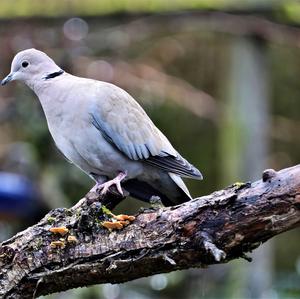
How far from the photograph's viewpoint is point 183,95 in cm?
557

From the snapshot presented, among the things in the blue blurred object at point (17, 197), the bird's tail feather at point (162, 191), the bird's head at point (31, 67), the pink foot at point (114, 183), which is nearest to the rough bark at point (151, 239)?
the pink foot at point (114, 183)

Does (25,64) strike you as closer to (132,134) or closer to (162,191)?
(132,134)

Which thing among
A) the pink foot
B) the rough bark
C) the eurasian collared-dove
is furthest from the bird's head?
the rough bark

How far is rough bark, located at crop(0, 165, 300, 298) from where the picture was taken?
2.32 m

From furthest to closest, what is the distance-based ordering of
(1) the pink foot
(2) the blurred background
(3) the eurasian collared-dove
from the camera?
1. (2) the blurred background
2. (3) the eurasian collared-dove
3. (1) the pink foot

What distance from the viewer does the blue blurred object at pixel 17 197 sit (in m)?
4.78

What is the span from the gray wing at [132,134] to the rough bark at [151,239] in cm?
64

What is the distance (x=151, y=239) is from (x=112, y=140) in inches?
37.5

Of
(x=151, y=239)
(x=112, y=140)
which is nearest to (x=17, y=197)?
(x=112, y=140)

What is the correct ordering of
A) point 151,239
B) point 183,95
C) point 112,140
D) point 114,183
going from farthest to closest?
point 183,95
point 112,140
point 114,183
point 151,239

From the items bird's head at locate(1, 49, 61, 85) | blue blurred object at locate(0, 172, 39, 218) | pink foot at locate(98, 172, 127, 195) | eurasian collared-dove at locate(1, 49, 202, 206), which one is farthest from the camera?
blue blurred object at locate(0, 172, 39, 218)

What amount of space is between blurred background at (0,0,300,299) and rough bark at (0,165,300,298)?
2.21m

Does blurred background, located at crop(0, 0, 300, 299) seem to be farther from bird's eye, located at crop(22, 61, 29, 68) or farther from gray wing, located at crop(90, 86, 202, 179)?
gray wing, located at crop(90, 86, 202, 179)

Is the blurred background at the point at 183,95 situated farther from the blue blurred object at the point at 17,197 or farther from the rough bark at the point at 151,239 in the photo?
the rough bark at the point at 151,239
